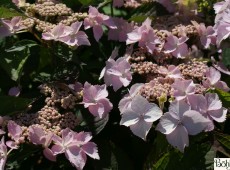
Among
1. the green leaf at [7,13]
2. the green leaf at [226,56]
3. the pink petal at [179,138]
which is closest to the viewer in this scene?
the pink petal at [179,138]

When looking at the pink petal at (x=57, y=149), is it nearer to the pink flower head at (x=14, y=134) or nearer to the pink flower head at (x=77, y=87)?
the pink flower head at (x=14, y=134)

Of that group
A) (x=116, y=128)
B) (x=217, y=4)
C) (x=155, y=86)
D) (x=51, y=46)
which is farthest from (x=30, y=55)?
(x=217, y=4)

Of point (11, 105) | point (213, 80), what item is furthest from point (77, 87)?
point (213, 80)

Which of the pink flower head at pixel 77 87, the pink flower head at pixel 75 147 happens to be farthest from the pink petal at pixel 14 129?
the pink flower head at pixel 77 87

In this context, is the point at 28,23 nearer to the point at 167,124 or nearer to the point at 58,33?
the point at 58,33

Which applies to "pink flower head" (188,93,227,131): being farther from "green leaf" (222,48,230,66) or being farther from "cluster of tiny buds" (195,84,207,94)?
"green leaf" (222,48,230,66)

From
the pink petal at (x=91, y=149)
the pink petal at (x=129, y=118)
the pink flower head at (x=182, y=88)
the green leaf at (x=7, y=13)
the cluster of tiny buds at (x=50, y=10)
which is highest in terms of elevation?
the green leaf at (x=7, y=13)
